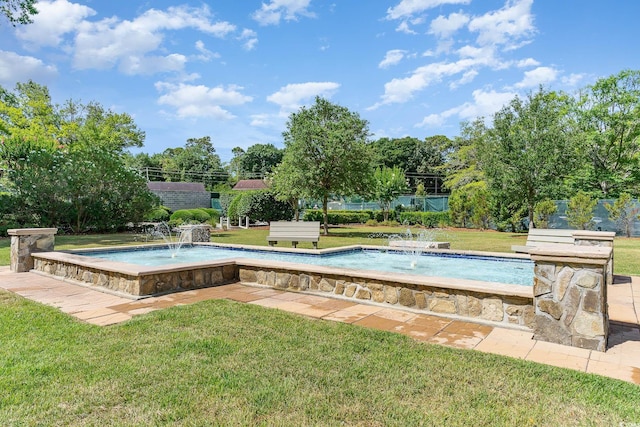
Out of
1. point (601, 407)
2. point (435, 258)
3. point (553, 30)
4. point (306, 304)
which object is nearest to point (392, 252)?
point (435, 258)

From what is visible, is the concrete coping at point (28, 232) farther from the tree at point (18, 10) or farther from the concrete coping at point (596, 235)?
the tree at point (18, 10)

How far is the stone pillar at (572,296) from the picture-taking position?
3.26 m

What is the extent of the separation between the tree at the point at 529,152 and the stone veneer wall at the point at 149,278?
14503 mm

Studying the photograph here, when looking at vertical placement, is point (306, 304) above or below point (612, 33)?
below

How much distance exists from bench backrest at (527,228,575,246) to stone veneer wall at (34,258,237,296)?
5.94 m

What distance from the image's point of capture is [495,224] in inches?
817

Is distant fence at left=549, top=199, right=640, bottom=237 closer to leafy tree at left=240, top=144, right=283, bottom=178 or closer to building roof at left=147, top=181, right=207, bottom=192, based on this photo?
building roof at left=147, top=181, right=207, bottom=192

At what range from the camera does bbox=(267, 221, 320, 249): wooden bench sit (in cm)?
1044

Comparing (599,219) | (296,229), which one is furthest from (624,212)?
(296,229)

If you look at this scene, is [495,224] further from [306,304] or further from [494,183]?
[306,304]

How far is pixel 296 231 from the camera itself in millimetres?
10703

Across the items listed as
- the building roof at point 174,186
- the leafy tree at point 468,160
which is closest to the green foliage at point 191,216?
the building roof at point 174,186

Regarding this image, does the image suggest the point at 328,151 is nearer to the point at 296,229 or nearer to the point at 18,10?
the point at 296,229

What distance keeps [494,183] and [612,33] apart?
22.6 feet
